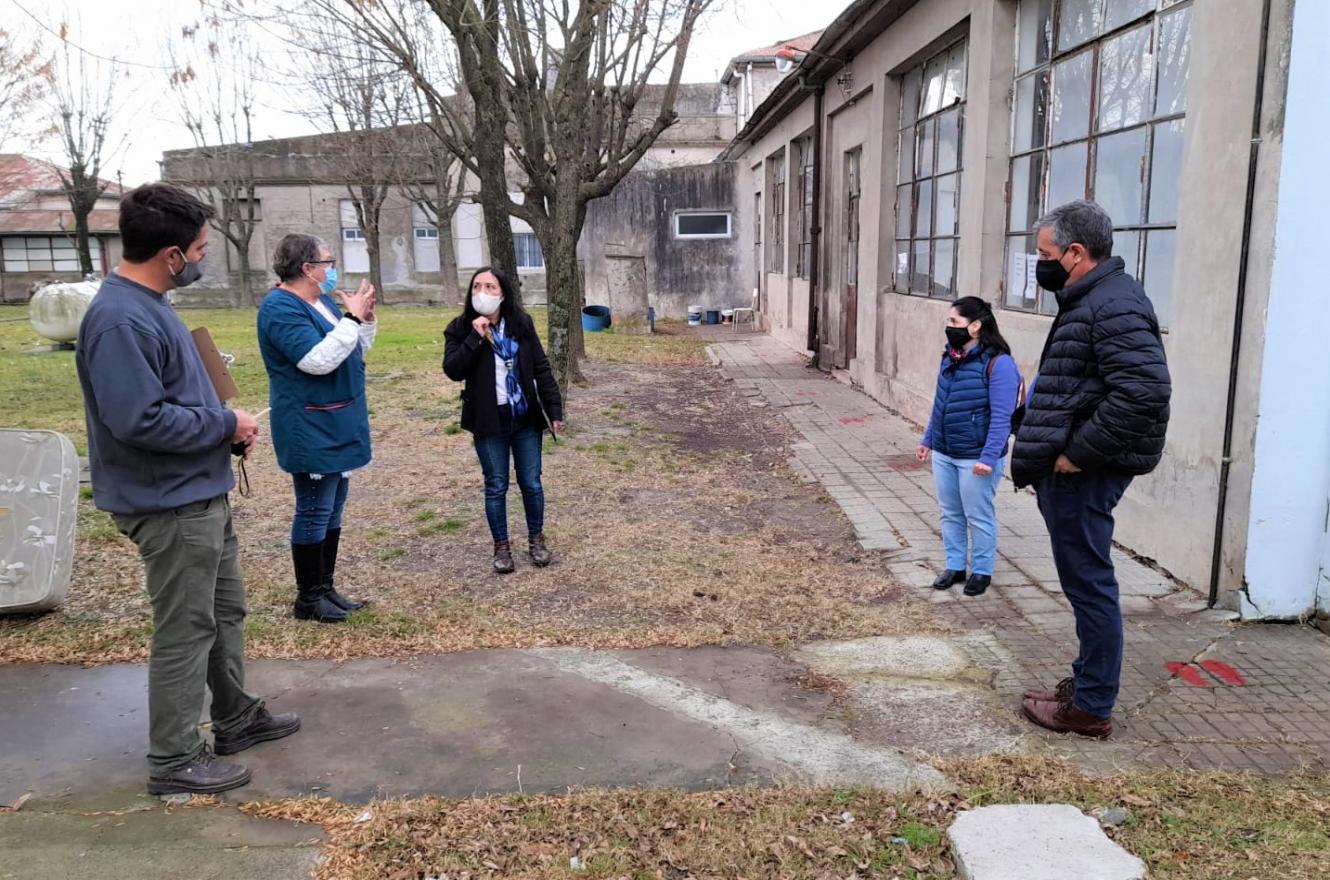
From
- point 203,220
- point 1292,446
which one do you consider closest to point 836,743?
point 1292,446

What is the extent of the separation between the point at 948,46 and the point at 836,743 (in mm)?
7890

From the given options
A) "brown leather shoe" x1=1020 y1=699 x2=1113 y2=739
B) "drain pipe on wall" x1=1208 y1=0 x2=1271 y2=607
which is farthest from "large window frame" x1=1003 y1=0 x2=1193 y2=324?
"brown leather shoe" x1=1020 y1=699 x2=1113 y2=739

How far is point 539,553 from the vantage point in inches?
221

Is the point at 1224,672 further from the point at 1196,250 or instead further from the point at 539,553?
the point at 539,553

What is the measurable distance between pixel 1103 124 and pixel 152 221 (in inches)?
221

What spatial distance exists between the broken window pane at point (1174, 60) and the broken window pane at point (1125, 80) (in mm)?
152

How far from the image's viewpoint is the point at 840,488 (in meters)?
7.35

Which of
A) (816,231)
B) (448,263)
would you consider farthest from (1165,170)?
(448,263)

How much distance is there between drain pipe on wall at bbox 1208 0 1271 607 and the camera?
170 inches

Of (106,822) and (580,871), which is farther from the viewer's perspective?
(106,822)

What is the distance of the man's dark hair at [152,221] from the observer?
10.0 feet

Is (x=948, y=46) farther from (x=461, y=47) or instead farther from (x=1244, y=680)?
(x=1244, y=680)

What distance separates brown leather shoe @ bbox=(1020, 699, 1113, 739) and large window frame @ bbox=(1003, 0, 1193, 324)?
9.42 ft

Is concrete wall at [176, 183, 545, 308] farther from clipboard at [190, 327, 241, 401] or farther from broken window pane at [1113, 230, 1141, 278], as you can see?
clipboard at [190, 327, 241, 401]
